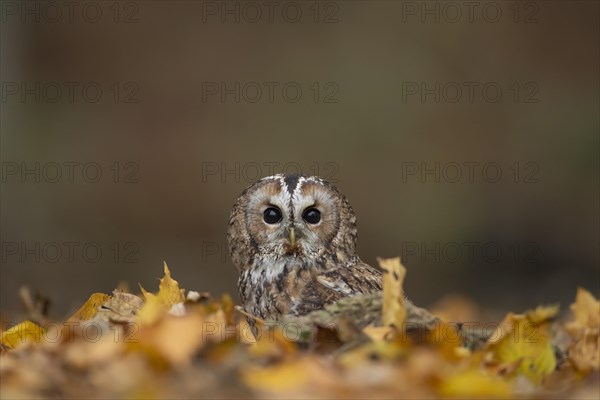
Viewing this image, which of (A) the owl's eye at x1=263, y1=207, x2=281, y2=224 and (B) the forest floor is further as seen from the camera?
(A) the owl's eye at x1=263, y1=207, x2=281, y2=224

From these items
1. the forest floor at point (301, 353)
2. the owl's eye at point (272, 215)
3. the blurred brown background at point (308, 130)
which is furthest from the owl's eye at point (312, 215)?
the blurred brown background at point (308, 130)

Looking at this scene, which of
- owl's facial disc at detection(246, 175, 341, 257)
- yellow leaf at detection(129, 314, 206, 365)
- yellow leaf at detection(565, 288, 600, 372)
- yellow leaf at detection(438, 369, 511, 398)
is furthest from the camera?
owl's facial disc at detection(246, 175, 341, 257)

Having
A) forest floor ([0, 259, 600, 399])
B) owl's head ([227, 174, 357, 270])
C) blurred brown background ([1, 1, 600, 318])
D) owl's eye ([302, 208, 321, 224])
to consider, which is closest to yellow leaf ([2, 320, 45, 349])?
forest floor ([0, 259, 600, 399])

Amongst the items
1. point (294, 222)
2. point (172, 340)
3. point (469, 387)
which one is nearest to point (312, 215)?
point (294, 222)

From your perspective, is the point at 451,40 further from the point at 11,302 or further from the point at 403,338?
the point at 403,338

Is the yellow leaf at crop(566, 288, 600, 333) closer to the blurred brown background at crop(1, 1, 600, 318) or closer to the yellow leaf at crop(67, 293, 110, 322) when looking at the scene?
the yellow leaf at crop(67, 293, 110, 322)

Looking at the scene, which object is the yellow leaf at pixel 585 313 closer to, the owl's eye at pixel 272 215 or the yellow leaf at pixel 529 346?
the yellow leaf at pixel 529 346
